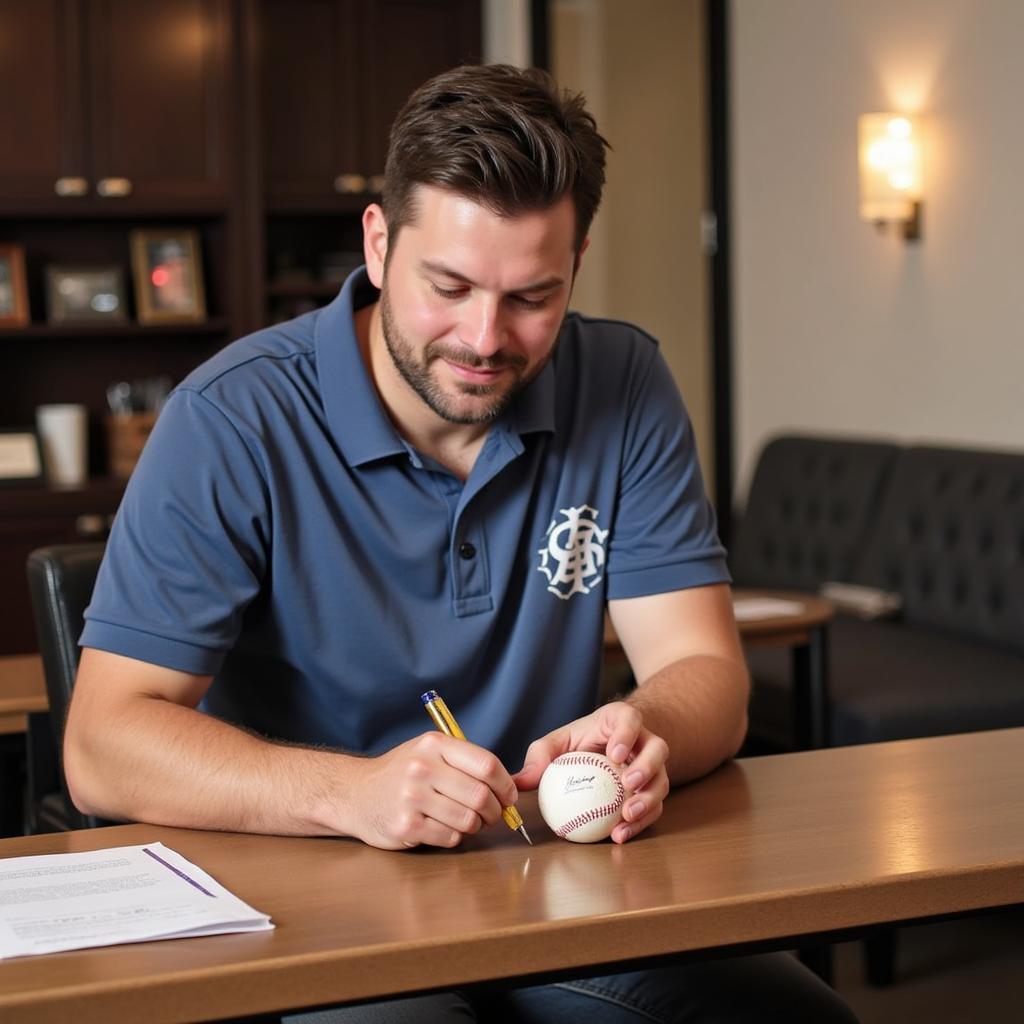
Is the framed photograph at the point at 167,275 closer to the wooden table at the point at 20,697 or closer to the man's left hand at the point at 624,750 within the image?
the wooden table at the point at 20,697

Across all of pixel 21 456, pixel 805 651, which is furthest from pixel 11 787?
pixel 21 456

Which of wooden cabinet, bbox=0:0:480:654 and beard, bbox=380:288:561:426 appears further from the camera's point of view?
wooden cabinet, bbox=0:0:480:654

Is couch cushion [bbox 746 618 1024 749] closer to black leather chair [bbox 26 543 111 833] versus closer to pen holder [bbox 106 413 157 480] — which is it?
black leather chair [bbox 26 543 111 833]

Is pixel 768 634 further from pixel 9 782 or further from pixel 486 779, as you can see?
pixel 486 779

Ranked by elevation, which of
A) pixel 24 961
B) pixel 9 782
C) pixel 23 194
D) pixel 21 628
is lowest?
pixel 21 628

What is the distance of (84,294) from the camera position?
5344 millimetres

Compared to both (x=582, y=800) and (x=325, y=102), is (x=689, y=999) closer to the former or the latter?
(x=582, y=800)

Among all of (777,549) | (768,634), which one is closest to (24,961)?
(768,634)

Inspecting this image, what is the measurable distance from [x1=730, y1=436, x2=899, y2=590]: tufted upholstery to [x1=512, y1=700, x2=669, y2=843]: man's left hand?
327 centimetres

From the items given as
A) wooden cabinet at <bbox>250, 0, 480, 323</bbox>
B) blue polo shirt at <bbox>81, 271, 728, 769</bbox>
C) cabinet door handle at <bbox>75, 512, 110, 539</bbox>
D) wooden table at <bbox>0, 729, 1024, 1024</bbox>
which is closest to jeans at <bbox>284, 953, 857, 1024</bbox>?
wooden table at <bbox>0, 729, 1024, 1024</bbox>

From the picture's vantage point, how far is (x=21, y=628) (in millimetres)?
5035

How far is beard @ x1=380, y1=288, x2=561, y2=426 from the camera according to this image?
1657 millimetres

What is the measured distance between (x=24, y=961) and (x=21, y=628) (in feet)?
13.6

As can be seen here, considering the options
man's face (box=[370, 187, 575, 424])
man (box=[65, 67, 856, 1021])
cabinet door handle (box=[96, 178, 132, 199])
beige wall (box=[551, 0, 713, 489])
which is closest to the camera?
man (box=[65, 67, 856, 1021])
